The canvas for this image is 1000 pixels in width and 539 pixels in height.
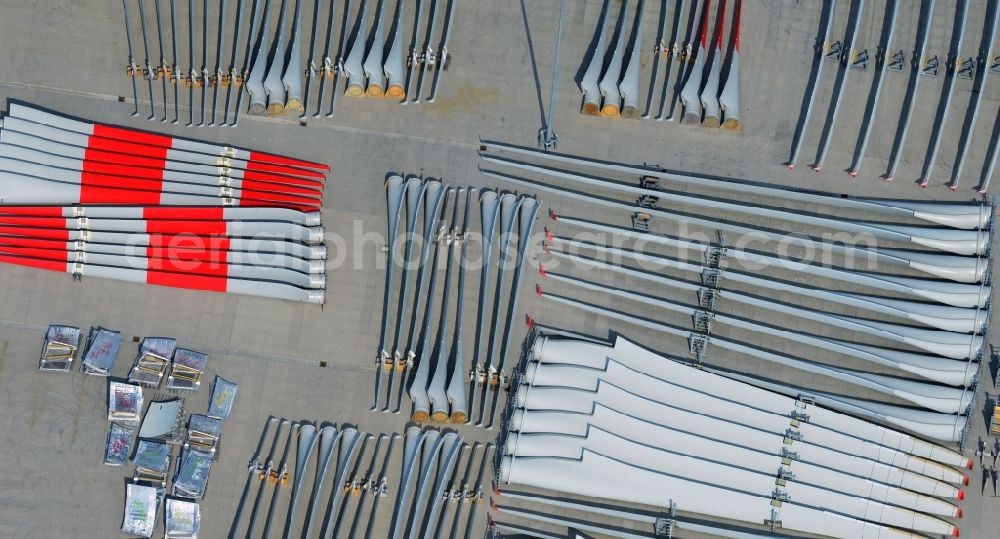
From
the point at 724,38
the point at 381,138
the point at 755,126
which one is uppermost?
the point at 724,38

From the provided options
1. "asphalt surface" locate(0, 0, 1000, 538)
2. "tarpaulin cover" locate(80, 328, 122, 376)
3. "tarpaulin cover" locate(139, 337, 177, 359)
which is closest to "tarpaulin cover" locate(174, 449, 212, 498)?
"asphalt surface" locate(0, 0, 1000, 538)

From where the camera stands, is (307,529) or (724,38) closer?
(307,529)

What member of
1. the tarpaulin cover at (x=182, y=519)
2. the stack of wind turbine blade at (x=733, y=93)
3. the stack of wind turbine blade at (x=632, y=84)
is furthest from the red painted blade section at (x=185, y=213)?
the stack of wind turbine blade at (x=733, y=93)

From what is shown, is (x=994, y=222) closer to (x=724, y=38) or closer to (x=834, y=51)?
(x=834, y=51)

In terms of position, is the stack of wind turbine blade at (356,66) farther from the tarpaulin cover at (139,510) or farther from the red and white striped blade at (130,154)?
the tarpaulin cover at (139,510)

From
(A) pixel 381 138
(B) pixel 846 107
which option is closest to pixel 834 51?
(B) pixel 846 107
